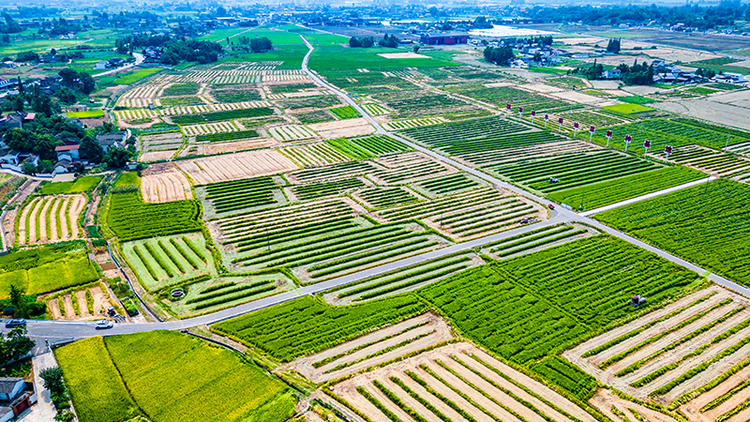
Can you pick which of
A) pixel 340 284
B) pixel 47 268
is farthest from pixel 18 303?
pixel 340 284

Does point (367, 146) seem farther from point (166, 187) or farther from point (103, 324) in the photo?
point (103, 324)

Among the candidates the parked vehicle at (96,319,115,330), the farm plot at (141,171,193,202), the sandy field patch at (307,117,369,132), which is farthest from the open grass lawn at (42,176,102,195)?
the sandy field patch at (307,117,369,132)

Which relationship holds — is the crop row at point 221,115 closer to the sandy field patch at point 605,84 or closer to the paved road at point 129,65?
the paved road at point 129,65

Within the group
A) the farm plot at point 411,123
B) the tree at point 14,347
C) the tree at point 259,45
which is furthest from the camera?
the tree at point 259,45

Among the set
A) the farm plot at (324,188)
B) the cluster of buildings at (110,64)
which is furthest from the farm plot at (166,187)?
the cluster of buildings at (110,64)

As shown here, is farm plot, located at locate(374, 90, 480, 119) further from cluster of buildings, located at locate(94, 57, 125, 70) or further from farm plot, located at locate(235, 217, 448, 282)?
cluster of buildings, located at locate(94, 57, 125, 70)

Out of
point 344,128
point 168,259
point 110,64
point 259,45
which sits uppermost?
point 259,45
